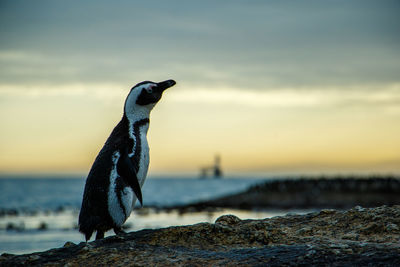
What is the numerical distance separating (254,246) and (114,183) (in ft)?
6.58

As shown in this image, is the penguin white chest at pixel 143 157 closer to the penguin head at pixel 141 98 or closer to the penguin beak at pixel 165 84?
the penguin head at pixel 141 98

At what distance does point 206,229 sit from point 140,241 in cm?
67

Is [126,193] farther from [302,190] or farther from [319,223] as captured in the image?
[302,190]

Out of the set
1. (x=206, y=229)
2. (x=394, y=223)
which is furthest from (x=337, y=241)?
(x=206, y=229)

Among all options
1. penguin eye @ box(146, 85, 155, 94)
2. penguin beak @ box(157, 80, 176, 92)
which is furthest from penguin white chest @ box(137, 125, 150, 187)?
penguin beak @ box(157, 80, 176, 92)

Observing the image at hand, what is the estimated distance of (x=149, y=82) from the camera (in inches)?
274

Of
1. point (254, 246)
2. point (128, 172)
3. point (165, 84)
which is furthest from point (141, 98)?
point (254, 246)

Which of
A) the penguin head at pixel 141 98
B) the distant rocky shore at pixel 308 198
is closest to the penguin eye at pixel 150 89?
the penguin head at pixel 141 98

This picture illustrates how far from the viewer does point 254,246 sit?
4.95m

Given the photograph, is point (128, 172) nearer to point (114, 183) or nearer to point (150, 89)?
point (114, 183)

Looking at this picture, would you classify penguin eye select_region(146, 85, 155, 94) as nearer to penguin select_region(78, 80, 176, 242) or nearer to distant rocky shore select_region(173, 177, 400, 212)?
penguin select_region(78, 80, 176, 242)

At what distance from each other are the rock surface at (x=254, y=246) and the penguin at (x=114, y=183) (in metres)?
0.76

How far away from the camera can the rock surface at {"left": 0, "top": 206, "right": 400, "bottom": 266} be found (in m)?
4.49

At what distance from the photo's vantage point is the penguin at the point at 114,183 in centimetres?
610
